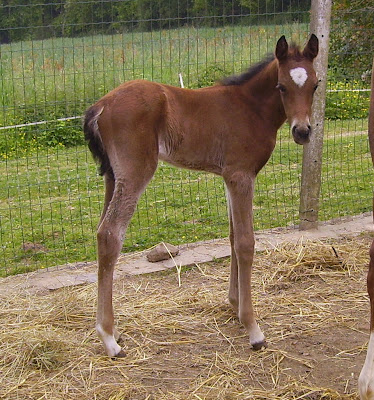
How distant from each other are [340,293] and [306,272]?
397 mm

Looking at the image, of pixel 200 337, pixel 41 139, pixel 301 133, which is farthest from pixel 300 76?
pixel 41 139

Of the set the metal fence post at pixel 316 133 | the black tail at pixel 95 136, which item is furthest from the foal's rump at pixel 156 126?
the metal fence post at pixel 316 133

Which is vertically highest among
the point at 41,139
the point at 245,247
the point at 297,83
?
the point at 297,83

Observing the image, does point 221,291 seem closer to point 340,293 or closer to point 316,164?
point 340,293

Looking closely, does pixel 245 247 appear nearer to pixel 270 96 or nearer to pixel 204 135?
pixel 204 135

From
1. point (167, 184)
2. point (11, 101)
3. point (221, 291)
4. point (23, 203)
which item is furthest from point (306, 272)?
point (11, 101)

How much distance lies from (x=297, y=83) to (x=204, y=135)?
0.69 metres

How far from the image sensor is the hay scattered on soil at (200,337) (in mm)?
3359

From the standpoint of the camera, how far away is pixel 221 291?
4766mm

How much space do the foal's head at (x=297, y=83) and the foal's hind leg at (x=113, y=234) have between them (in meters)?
0.96

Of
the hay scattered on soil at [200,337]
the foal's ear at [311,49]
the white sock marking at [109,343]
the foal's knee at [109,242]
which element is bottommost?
the hay scattered on soil at [200,337]

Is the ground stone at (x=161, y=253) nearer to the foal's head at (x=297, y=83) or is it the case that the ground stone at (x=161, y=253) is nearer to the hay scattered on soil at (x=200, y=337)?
the hay scattered on soil at (x=200, y=337)

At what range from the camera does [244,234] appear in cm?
389

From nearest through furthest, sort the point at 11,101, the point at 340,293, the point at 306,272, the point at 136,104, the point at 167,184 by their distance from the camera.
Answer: the point at 136,104, the point at 340,293, the point at 306,272, the point at 167,184, the point at 11,101
